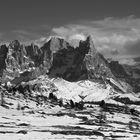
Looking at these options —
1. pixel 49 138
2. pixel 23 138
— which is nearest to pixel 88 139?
pixel 49 138

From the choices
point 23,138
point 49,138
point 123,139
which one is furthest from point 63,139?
point 123,139

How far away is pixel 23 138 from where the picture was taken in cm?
8588

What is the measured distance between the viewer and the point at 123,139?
94.2m

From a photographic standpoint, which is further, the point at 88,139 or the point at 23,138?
the point at 88,139

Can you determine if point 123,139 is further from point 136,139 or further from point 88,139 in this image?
point 88,139

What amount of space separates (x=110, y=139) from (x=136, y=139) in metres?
6.78

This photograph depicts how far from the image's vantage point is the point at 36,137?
89625mm

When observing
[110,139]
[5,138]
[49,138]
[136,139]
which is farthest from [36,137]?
[136,139]

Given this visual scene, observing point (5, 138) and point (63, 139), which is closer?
point (5, 138)

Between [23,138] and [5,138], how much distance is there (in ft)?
14.2

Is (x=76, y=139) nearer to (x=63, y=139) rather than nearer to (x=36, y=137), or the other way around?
(x=63, y=139)

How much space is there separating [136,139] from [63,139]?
19207 mm

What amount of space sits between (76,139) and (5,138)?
18.4 m

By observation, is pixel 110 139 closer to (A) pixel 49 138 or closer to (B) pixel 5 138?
(A) pixel 49 138
